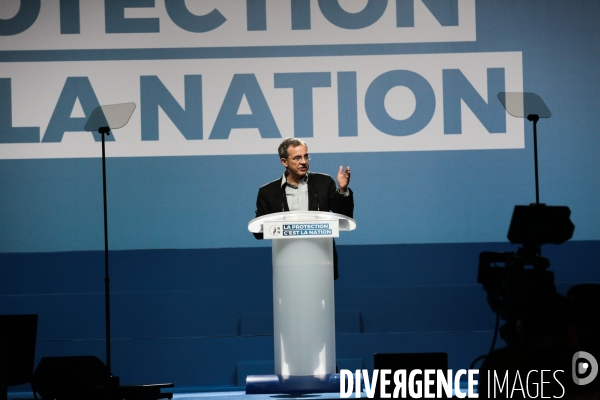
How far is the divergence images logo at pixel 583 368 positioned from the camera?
9.31 feet

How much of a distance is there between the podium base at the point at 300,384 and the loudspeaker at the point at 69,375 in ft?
2.70

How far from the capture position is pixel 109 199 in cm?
581

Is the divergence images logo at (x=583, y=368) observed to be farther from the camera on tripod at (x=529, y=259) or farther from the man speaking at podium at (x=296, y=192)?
the man speaking at podium at (x=296, y=192)

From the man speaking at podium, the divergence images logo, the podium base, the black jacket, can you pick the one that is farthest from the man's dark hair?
the divergence images logo

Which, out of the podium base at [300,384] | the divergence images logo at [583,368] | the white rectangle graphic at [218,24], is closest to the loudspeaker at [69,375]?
the podium base at [300,384]

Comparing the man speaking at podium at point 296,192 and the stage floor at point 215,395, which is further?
the man speaking at podium at point 296,192

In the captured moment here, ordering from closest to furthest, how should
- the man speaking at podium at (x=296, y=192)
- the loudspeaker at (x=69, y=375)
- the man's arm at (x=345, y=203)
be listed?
1. the loudspeaker at (x=69, y=375)
2. the man's arm at (x=345, y=203)
3. the man speaking at podium at (x=296, y=192)

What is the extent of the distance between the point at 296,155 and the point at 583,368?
202cm

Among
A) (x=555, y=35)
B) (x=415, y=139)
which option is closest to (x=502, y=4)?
(x=555, y=35)

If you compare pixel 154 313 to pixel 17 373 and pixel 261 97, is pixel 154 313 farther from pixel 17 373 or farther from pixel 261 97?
pixel 261 97

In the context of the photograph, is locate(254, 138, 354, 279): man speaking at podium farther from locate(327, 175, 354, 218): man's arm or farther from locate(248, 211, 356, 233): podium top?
locate(248, 211, 356, 233): podium top

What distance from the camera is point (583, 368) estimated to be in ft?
9.39

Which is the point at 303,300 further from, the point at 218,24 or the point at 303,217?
the point at 218,24

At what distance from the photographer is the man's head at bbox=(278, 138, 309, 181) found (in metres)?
4.32
